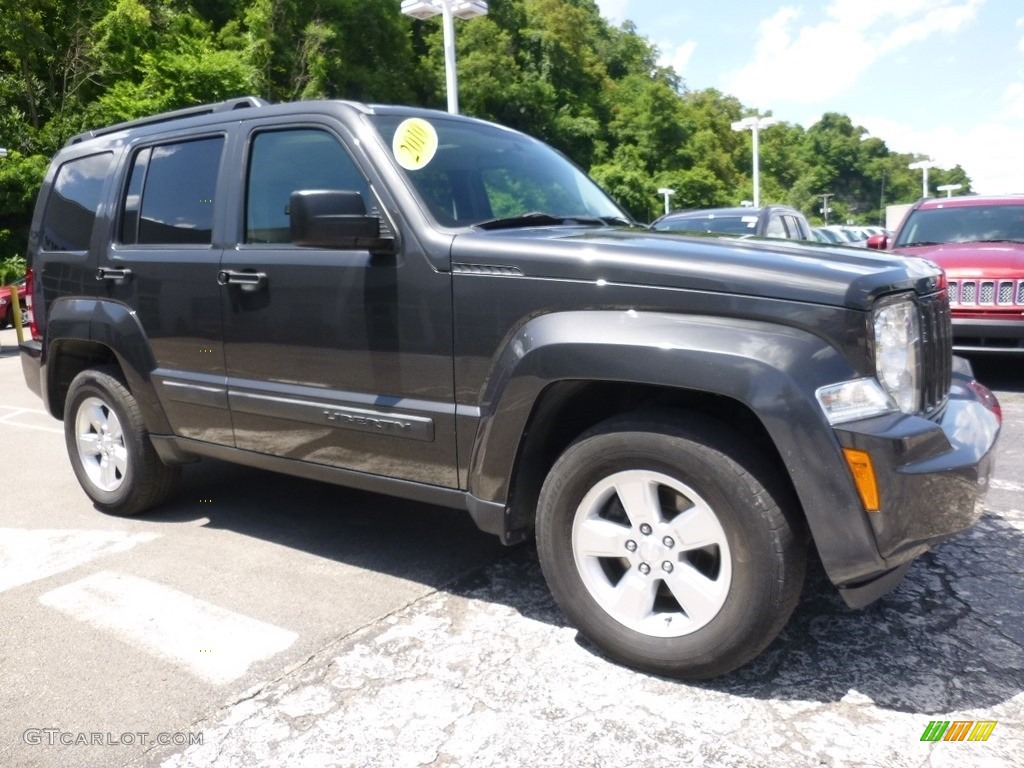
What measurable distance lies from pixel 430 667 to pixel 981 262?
633cm

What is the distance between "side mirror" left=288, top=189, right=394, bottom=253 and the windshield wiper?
411 millimetres

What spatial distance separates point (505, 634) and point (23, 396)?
7784 millimetres

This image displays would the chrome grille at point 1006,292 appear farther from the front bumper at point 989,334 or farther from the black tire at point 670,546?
the black tire at point 670,546

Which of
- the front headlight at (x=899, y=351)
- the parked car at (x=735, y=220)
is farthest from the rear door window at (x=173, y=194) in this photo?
the parked car at (x=735, y=220)

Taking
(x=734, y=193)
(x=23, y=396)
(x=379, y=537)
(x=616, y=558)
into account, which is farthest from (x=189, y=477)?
(x=734, y=193)

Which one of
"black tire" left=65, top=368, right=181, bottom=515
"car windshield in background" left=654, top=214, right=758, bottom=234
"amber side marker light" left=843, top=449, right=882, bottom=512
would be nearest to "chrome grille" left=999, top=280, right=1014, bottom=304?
"car windshield in background" left=654, top=214, right=758, bottom=234

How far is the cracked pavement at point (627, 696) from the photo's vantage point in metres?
2.46

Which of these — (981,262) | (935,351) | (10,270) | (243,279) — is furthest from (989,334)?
(10,270)

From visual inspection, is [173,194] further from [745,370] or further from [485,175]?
[745,370]

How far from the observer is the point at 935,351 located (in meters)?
2.91

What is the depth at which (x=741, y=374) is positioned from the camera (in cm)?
252

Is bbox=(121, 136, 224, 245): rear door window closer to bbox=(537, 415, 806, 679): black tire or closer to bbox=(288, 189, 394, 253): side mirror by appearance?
bbox=(288, 189, 394, 253): side mirror

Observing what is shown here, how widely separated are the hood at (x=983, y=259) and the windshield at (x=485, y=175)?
13.6 feet

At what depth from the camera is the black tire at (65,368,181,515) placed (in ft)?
14.6
